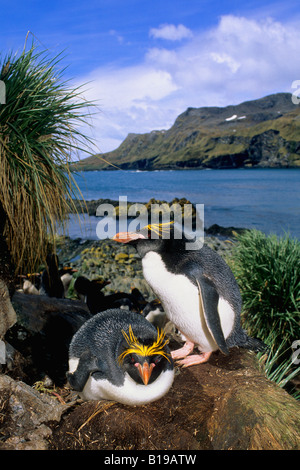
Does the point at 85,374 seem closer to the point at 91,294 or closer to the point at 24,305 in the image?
the point at 24,305

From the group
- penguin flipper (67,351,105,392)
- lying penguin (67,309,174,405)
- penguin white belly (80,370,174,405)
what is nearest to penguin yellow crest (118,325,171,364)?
lying penguin (67,309,174,405)

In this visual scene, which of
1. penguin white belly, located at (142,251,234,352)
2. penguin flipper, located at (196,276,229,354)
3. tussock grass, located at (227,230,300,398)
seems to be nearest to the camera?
penguin flipper, located at (196,276,229,354)

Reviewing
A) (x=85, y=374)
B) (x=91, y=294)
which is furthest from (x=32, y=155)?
(x=91, y=294)

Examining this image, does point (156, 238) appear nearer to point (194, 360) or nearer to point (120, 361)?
point (120, 361)

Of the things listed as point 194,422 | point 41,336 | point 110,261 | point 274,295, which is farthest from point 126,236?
point 110,261

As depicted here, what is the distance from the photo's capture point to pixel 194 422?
292 cm

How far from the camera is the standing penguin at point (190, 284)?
3.43 meters

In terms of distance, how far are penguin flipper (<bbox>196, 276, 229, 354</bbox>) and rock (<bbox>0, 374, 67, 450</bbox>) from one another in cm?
141

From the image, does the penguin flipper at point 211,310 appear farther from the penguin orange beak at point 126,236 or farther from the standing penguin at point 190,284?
the penguin orange beak at point 126,236

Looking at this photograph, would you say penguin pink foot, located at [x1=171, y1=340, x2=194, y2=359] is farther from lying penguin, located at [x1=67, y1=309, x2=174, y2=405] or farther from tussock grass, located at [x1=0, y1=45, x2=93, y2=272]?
tussock grass, located at [x1=0, y1=45, x2=93, y2=272]

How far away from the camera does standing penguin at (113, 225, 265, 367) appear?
343 centimetres

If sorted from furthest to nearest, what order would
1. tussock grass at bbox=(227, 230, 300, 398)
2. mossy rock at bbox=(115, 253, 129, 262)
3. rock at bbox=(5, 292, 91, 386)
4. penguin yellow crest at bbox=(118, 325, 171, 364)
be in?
mossy rock at bbox=(115, 253, 129, 262) < tussock grass at bbox=(227, 230, 300, 398) < rock at bbox=(5, 292, 91, 386) < penguin yellow crest at bbox=(118, 325, 171, 364)

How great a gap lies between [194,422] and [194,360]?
2.78 feet

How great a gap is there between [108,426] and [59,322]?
5.98 feet
